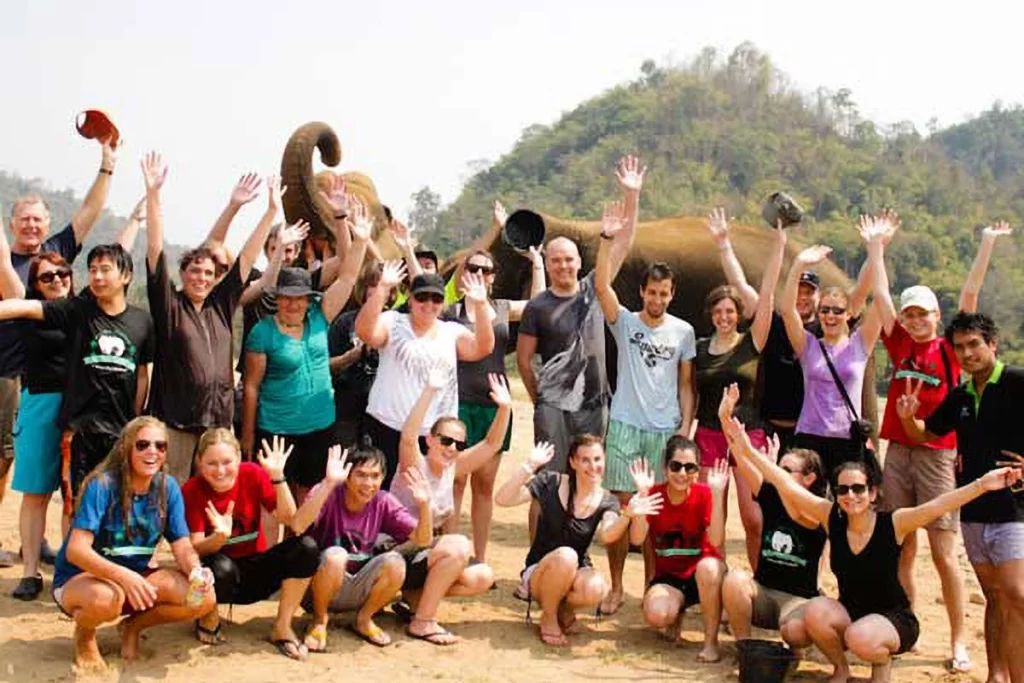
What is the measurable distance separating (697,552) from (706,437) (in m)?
→ 0.85

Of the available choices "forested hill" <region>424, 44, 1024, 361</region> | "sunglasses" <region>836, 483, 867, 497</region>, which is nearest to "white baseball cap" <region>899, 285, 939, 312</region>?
"sunglasses" <region>836, 483, 867, 497</region>

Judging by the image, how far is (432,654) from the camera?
6.20 metres

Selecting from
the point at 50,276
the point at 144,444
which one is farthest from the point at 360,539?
the point at 50,276

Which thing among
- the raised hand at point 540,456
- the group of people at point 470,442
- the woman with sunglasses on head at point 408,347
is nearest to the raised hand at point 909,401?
the group of people at point 470,442

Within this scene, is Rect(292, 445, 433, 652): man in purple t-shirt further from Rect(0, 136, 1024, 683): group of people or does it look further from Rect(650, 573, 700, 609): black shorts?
Rect(650, 573, 700, 609): black shorts

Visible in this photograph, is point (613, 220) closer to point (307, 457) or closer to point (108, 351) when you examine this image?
point (307, 457)

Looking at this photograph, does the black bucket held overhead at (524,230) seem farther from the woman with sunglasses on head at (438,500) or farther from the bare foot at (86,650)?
the bare foot at (86,650)

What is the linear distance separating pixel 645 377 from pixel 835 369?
1.03 m

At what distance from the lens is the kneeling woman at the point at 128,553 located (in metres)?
5.56

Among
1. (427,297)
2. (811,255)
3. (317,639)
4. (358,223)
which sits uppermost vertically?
(811,255)

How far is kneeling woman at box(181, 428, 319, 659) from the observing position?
5.95 meters

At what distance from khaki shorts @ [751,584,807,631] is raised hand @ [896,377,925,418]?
104 centimetres

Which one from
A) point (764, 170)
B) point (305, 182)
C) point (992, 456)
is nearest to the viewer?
point (992, 456)

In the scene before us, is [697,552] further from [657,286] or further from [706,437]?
[657,286]
